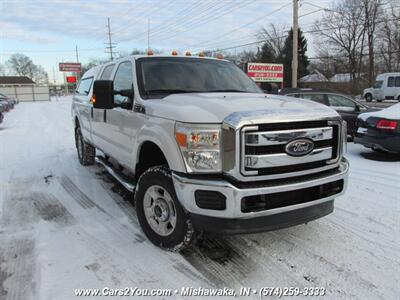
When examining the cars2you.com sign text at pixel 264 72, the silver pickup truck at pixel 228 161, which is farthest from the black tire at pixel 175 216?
the cars2you.com sign text at pixel 264 72

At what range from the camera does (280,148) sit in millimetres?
2969

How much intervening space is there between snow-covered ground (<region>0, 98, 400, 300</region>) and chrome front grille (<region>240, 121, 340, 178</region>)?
2.97 feet

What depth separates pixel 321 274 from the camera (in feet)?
10.0

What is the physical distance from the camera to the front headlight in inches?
115

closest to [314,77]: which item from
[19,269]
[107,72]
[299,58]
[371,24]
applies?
[299,58]

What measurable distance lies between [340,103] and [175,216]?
28.2ft

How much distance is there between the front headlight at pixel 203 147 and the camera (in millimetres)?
2926

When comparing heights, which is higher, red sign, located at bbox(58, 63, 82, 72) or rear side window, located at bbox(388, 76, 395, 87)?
red sign, located at bbox(58, 63, 82, 72)

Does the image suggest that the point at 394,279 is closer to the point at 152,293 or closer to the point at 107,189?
the point at 152,293

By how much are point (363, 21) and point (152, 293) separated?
49340 mm

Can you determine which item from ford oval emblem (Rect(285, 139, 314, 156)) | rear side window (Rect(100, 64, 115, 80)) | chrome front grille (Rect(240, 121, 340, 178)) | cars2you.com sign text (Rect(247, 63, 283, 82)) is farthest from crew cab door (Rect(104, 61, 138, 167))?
cars2you.com sign text (Rect(247, 63, 283, 82))

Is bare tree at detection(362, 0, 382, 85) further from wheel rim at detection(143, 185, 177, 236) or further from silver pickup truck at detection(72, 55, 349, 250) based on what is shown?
wheel rim at detection(143, 185, 177, 236)

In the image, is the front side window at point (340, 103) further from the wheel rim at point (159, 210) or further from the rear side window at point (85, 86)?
the wheel rim at point (159, 210)

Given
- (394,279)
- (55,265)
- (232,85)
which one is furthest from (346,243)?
(55,265)
